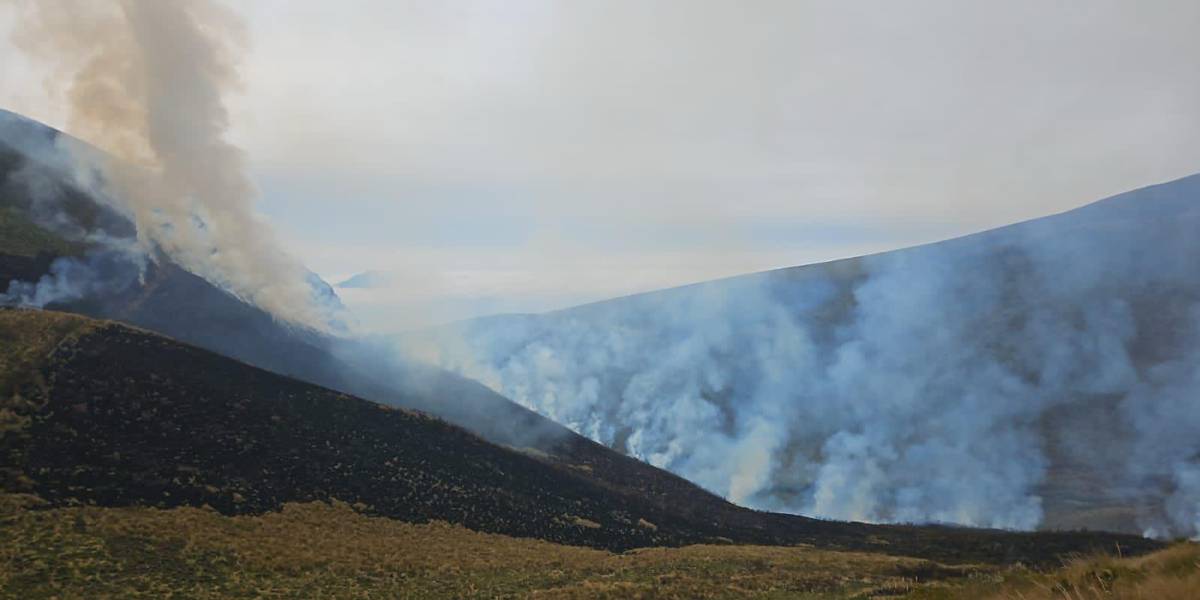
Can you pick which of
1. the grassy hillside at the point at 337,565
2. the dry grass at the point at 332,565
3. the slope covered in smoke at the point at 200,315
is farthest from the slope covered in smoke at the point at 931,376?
the dry grass at the point at 332,565

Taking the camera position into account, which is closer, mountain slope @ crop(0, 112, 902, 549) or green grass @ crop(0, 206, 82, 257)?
mountain slope @ crop(0, 112, 902, 549)

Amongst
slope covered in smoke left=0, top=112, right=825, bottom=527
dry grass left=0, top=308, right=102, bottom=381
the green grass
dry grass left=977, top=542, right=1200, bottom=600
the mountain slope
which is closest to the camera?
dry grass left=977, top=542, right=1200, bottom=600

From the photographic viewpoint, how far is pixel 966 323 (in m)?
126

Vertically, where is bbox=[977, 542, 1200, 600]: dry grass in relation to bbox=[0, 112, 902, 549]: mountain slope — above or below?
below

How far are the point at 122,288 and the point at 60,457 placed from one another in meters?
50.1

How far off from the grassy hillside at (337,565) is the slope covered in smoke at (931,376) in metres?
71.4

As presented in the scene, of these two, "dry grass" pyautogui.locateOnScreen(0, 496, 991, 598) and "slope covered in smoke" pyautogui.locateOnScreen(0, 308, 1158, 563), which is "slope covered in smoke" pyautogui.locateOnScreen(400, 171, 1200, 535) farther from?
"dry grass" pyautogui.locateOnScreen(0, 496, 991, 598)

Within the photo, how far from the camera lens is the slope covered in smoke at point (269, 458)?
1446 inches

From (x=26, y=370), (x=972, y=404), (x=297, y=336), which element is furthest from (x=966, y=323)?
(x=26, y=370)

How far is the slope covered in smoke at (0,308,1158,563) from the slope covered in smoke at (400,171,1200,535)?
43420mm

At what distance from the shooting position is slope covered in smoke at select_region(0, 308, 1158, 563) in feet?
120

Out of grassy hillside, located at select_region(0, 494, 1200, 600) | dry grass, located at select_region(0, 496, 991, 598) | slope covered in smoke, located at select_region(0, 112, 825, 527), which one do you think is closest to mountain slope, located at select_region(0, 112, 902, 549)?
slope covered in smoke, located at select_region(0, 112, 825, 527)

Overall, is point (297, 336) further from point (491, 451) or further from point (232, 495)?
point (232, 495)

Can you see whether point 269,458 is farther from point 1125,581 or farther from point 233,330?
point 1125,581
